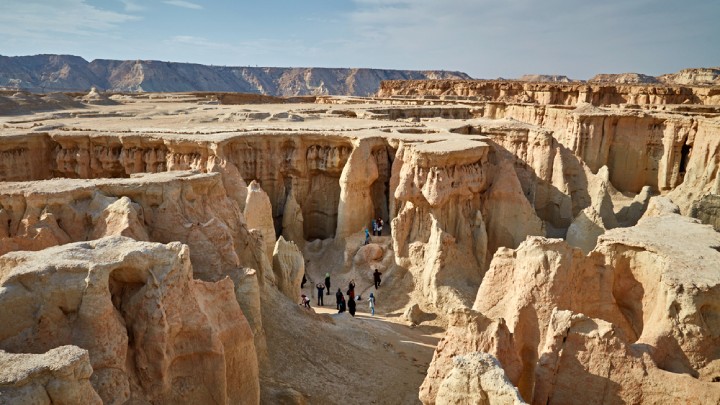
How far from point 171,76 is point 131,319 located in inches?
4199

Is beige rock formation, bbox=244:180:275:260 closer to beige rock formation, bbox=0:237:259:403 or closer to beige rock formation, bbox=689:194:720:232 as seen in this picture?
beige rock formation, bbox=0:237:259:403

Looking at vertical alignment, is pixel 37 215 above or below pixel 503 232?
→ above

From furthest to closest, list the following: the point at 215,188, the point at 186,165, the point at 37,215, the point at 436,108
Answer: the point at 436,108, the point at 186,165, the point at 215,188, the point at 37,215

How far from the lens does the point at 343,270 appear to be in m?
18.2

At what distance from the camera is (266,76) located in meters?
131

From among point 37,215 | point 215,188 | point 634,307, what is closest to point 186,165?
point 215,188

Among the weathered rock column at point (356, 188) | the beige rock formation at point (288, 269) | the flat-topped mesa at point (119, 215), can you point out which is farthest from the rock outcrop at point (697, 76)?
the flat-topped mesa at point (119, 215)

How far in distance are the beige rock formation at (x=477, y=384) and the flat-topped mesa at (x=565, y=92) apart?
4160 cm

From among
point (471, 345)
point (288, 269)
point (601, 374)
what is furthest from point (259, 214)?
point (601, 374)

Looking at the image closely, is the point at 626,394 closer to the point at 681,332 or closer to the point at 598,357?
the point at 598,357

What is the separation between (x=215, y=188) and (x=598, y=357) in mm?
7292

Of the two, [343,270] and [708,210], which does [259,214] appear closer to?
[343,270]

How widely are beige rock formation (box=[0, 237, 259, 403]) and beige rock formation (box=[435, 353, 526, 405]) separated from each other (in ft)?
10.0

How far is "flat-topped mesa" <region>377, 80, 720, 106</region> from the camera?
42.2m
